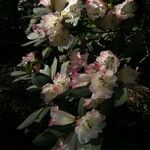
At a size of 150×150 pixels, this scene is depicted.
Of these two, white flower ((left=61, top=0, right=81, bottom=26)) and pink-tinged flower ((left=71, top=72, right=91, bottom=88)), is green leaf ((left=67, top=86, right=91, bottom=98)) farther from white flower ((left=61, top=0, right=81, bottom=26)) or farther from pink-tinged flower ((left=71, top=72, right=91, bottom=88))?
white flower ((left=61, top=0, right=81, bottom=26))

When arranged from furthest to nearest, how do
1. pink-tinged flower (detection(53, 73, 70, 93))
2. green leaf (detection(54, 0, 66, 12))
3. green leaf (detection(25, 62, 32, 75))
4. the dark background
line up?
the dark background → green leaf (detection(25, 62, 32, 75)) → green leaf (detection(54, 0, 66, 12)) → pink-tinged flower (detection(53, 73, 70, 93))

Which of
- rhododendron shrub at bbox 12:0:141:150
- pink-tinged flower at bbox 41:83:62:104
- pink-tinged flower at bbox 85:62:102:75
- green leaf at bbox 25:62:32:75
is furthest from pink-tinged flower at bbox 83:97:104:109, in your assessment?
green leaf at bbox 25:62:32:75

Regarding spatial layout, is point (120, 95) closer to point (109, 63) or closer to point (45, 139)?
point (109, 63)

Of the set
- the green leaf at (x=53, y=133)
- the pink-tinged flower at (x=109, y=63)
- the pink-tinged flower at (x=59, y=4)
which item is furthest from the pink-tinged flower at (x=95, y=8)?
the green leaf at (x=53, y=133)

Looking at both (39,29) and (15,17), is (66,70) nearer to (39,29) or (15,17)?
(39,29)

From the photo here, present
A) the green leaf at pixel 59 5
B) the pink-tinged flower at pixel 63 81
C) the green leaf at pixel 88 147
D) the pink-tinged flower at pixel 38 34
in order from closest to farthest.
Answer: the green leaf at pixel 88 147, the pink-tinged flower at pixel 63 81, the green leaf at pixel 59 5, the pink-tinged flower at pixel 38 34

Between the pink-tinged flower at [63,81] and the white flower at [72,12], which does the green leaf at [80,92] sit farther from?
the white flower at [72,12]

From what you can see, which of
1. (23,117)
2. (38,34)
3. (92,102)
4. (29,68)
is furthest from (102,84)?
(23,117)
